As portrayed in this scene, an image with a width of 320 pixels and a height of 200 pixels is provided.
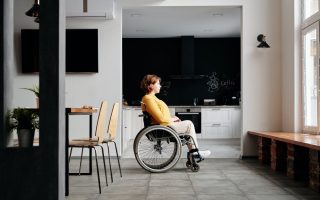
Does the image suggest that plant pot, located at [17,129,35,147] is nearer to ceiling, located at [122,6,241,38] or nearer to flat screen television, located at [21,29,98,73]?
flat screen television, located at [21,29,98,73]

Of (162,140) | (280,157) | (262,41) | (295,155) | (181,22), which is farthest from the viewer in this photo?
(181,22)

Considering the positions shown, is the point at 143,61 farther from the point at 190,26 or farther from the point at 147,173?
the point at 147,173

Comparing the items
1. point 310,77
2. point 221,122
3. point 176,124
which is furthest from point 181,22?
point 176,124

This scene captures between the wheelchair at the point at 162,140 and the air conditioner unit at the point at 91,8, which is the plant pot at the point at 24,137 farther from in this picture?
the air conditioner unit at the point at 91,8

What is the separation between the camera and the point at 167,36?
10.6 meters

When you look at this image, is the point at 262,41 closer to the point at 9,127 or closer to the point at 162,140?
the point at 162,140

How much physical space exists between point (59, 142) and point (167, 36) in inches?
326

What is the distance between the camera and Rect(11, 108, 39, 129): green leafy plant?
278cm

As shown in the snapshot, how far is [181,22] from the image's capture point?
8766mm

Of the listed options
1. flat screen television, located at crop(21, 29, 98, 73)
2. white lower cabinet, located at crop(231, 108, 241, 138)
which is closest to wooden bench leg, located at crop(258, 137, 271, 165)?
flat screen television, located at crop(21, 29, 98, 73)

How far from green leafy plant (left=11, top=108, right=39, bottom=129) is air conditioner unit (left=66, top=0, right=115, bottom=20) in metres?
3.52

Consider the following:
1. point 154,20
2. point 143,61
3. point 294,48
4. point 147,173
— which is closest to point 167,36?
point 143,61

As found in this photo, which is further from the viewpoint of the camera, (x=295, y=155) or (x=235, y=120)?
(x=235, y=120)

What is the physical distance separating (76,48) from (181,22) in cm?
307
